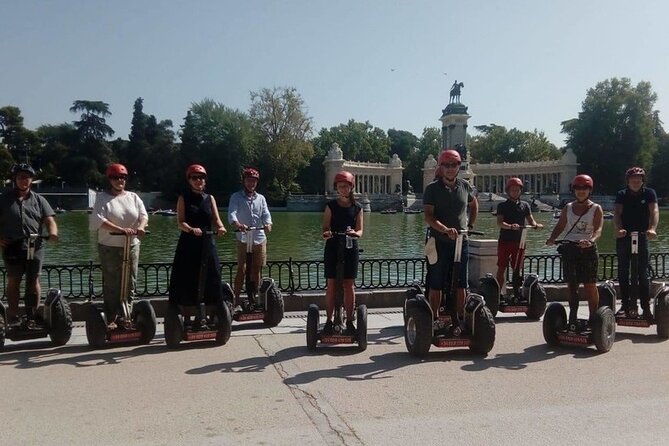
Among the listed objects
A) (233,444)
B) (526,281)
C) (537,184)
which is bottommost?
(233,444)

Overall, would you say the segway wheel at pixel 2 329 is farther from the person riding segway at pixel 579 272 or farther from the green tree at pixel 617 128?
the green tree at pixel 617 128

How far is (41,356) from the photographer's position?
21.4ft

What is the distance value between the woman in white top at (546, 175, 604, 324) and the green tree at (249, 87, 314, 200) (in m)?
71.3

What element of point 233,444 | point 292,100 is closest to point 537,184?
point 292,100

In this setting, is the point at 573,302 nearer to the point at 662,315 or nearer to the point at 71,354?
the point at 662,315

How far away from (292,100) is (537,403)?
246 ft

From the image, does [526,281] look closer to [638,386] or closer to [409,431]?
[638,386]

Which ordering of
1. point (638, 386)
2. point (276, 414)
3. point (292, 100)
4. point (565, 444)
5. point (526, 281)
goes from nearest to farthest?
point (565, 444) < point (276, 414) < point (638, 386) < point (526, 281) < point (292, 100)

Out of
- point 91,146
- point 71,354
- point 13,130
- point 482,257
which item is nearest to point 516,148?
point 91,146

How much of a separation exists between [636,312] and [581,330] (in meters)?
1.31

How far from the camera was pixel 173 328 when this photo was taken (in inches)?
270

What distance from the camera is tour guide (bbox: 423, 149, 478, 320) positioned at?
21.7 ft

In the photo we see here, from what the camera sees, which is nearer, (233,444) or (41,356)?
(233,444)

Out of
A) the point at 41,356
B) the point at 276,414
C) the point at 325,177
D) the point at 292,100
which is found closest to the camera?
the point at 276,414
